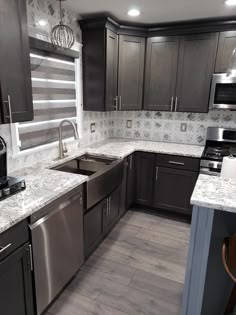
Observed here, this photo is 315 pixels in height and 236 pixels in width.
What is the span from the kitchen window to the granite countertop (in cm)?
155

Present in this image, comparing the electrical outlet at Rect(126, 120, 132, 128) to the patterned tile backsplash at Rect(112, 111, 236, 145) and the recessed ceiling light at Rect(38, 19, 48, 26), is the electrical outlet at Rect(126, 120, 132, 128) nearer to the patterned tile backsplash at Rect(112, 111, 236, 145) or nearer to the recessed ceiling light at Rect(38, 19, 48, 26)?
the patterned tile backsplash at Rect(112, 111, 236, 145)

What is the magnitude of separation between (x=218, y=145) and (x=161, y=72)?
1225 millimetres

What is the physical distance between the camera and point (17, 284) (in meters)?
1.34

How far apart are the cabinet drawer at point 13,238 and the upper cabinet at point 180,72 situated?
2.33m

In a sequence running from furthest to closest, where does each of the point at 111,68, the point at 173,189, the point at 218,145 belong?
the point at 218,145, the point at 173,189, the point at 111,68

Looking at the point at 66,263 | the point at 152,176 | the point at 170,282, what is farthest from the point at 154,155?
the point at 66,263

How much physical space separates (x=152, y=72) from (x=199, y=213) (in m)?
2.24

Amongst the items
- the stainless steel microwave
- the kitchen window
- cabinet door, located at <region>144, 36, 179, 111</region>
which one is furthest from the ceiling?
the stainless steel microwave

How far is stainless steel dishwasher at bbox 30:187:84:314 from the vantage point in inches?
58.7

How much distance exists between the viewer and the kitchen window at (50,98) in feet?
7.03

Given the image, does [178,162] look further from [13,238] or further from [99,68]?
[13,238]

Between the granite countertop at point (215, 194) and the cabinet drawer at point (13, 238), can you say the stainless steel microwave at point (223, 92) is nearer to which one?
the granite countertop at point (215, 194)

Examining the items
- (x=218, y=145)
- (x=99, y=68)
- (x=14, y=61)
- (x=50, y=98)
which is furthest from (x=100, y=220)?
(x=218, y=145)

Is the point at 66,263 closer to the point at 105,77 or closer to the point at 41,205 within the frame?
the point at 41,205
